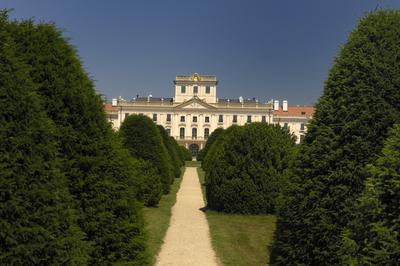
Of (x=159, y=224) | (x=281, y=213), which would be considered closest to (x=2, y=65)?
(x=281, y=213)

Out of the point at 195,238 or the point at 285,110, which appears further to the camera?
the point at 285,110

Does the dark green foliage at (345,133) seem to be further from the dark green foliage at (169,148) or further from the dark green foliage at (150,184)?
the dark green foliage at (169,148)

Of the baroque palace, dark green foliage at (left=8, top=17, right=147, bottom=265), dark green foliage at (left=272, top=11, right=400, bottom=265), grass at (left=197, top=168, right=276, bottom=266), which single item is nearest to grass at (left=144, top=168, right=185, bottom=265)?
grass at (left=197, top=168, right=276, bottom=266)

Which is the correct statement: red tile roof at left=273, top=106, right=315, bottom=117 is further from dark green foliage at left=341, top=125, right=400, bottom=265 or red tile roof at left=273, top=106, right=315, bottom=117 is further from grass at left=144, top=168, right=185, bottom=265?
dark green foliage at left=341, top=125, right=400, bottom=265

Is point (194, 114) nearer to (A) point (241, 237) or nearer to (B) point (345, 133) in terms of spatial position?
(A) point (241, 237)

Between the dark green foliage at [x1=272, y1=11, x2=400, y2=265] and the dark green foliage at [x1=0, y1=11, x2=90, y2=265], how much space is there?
3567mm

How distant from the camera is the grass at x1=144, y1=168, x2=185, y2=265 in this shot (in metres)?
9.24

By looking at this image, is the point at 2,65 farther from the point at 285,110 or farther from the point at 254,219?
the point at 285,110

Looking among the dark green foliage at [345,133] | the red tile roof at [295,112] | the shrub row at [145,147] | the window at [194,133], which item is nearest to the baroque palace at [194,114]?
the window at [194,133]

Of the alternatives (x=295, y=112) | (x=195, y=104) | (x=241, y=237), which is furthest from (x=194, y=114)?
(x=241, y=237)

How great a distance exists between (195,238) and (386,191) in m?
7.17

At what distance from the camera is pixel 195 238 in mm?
10602

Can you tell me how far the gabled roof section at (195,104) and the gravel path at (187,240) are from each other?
2404 inches

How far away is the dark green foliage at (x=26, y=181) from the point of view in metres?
3.27
